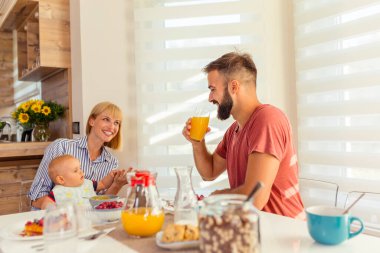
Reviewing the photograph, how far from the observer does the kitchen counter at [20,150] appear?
2.78m

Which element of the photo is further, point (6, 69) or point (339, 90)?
point (6, 69)

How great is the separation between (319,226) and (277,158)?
548 mm

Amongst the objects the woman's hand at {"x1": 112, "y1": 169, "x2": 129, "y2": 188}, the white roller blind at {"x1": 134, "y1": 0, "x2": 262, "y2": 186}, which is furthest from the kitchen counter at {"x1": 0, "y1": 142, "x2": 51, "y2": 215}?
the woman's hand at {"x1": 112, "y1": 169, "x2": 129, "y2": 188}

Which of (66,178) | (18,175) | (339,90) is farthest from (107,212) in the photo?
(18,175)

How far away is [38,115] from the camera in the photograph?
10.1 ft

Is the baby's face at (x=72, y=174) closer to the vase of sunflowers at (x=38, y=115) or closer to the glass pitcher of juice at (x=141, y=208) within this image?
the glass pitcher of juice at (x=141, y=208)

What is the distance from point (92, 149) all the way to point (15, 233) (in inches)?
48.9

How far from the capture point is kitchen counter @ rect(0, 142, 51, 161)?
2779 mm

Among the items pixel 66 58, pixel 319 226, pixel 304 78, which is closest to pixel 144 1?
pixel 66 58

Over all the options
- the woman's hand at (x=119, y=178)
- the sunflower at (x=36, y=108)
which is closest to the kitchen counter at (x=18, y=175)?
the sunflower at (x=36, y=108)

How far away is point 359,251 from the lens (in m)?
0.97

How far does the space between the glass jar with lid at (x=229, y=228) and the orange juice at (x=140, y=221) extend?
0.94ft

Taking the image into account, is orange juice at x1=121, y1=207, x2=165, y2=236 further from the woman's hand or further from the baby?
the woman's hand

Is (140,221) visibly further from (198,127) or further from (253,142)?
(198,127)
